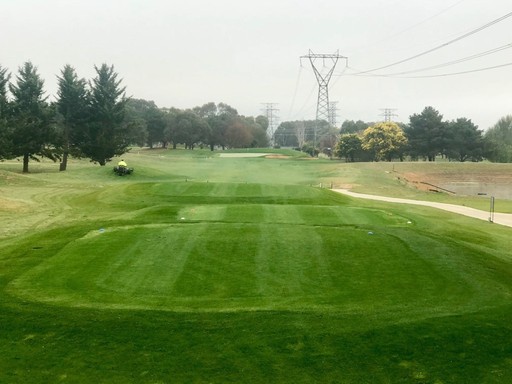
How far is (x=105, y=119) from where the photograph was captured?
64125 mm

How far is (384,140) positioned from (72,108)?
211 feet

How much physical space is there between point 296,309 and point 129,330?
11.7 ft

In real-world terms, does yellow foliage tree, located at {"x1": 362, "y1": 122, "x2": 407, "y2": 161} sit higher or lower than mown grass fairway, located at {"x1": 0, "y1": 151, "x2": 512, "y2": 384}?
higher

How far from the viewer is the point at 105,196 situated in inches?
1232

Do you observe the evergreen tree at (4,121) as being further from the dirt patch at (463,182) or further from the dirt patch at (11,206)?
the dirt patch at (463,182)

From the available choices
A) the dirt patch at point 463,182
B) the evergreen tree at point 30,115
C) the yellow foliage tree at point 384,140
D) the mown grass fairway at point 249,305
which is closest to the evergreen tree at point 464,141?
the yellow foliage tree at point 384,140

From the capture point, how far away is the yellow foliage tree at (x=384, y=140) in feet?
336

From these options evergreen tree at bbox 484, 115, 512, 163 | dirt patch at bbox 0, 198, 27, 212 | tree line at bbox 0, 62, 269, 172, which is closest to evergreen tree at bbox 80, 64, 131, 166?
tree line at bbox 0, 62, 269, 172

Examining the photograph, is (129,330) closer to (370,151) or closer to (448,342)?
(448,342)

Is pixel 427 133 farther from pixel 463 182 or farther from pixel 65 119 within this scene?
pixel 65 119

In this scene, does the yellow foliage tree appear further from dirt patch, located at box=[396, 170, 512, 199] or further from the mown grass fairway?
the mown grass fairway

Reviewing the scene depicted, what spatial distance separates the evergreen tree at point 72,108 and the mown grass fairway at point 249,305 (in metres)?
44.7

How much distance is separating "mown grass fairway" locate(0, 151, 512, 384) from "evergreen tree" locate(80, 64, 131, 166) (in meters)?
44.6

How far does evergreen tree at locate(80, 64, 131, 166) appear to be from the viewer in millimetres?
62938
